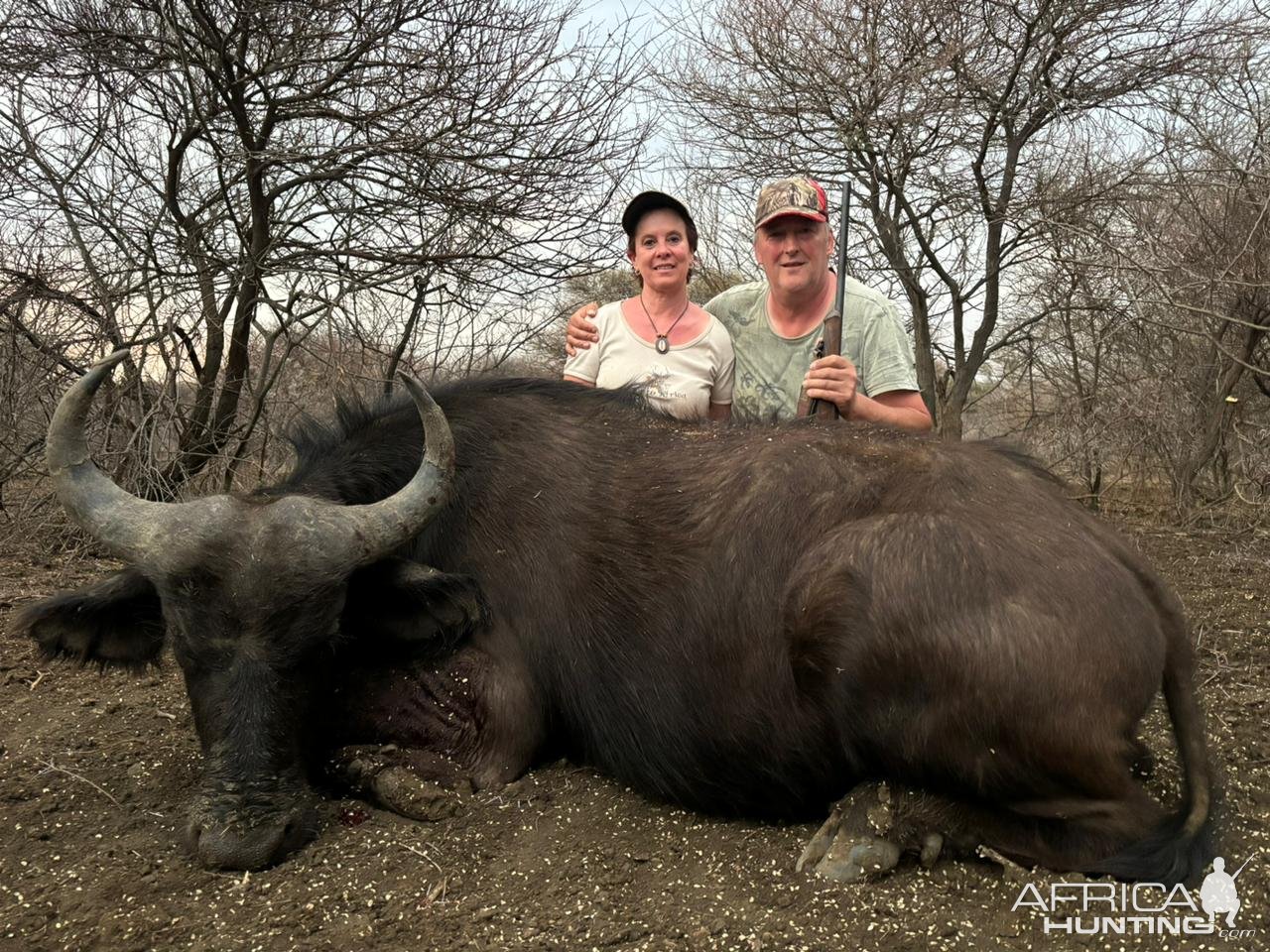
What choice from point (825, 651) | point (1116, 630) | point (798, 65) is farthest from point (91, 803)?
point (798, 65)

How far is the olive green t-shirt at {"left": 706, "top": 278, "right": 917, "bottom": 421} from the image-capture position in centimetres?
512

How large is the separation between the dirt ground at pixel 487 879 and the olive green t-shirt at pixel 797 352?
2.34m

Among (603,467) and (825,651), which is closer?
(825,651)

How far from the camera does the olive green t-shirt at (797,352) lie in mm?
5117

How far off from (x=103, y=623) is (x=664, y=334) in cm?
320

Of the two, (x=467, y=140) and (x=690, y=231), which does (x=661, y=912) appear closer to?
(x=690, y=231)

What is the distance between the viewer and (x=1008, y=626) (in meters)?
2.83

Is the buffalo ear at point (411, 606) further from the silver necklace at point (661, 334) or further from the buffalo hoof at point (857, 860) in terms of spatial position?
the silver necklace at point (661, 334)

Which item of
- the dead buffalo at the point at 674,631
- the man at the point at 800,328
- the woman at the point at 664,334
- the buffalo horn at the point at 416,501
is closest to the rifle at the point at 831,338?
the man at the point at 800,328

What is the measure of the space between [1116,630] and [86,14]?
6.88 m

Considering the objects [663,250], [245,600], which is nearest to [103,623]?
[245,600]

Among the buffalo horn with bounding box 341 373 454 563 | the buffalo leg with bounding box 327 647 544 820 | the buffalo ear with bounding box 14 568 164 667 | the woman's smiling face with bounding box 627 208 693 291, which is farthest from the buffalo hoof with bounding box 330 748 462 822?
the woman's smiling face with bounding box 627 208 693 291

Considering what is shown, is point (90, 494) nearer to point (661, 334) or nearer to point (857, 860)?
point (857, 860)

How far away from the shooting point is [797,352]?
5.31 meters
